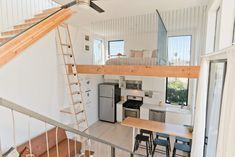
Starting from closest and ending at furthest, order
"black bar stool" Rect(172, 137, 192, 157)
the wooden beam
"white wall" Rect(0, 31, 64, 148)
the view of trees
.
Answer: the wooden beam → "white wall" Rect(0, 31, 64, 148) → "black bar stool" Rect(172, 137, 192, 157) → the view of trees

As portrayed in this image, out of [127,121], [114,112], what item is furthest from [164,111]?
[114,112]

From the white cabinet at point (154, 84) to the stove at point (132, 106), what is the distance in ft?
2.15

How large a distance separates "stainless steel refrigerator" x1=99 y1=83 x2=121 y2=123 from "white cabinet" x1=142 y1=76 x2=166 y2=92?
3.72 ft

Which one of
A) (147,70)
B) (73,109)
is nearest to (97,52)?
(73,109)

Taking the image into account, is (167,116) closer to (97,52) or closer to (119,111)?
(119,111)

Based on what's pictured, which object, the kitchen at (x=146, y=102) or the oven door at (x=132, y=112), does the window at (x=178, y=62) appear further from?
the oven door at (x=132, y=112)

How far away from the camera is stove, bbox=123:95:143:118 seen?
542cm

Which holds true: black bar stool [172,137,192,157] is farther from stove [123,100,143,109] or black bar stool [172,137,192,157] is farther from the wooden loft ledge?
stove [123,100,143,109]

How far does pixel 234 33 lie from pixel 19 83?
360 cm

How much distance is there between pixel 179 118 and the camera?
4.62 meters

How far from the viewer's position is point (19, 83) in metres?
2.91

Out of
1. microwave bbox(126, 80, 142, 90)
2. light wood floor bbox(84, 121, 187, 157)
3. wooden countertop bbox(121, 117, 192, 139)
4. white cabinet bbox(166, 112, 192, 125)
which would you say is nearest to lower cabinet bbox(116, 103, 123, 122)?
light wood floor bbox(84, 121, 187, 157)

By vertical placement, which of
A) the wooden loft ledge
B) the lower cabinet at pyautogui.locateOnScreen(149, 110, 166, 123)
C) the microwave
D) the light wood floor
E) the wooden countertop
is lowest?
the light wood floor

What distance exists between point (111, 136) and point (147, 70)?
275 centimetres
